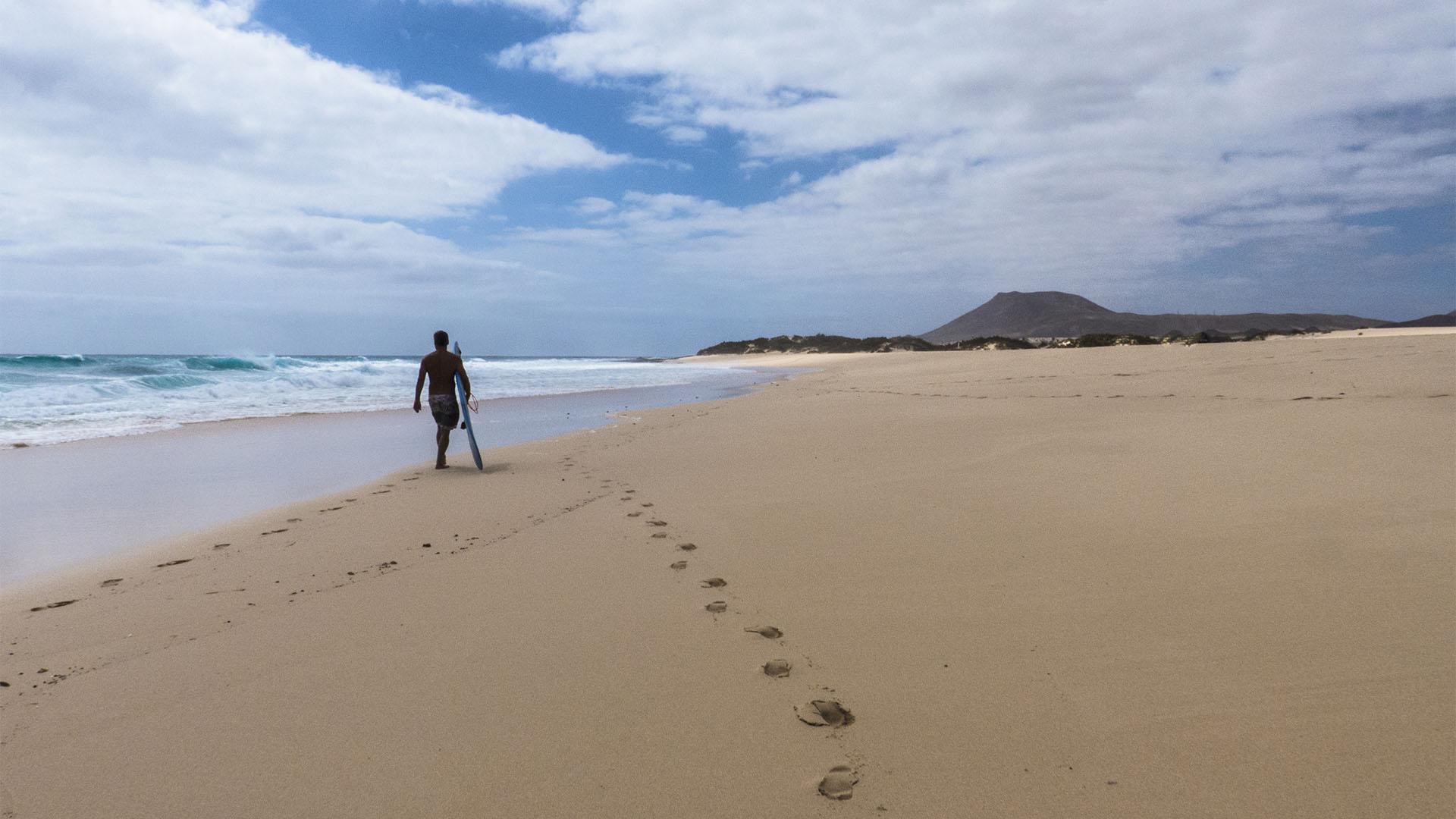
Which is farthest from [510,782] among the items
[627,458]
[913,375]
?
[913,375]

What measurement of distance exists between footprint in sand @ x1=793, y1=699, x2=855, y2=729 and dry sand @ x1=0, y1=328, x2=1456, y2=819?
0.01 metres

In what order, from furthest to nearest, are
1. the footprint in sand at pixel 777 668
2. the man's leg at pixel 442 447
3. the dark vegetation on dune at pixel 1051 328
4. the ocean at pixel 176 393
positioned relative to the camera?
the dark vegetation on dune at pixel 1051 328 → the ocean at pixel 176 393 → the man's leg at pixel 442 447 → the footprint in sand at pixel 777 668

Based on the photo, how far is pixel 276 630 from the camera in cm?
298

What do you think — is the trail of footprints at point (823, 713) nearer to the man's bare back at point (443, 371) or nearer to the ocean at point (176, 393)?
the man's bare back at point (443, 371)

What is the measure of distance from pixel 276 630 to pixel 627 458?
4529 mm

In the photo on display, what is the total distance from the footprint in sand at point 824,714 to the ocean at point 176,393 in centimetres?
1165

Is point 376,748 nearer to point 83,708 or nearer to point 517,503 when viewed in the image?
point 83,708

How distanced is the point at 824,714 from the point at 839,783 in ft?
1.07

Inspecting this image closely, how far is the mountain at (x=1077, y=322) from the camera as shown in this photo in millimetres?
49781

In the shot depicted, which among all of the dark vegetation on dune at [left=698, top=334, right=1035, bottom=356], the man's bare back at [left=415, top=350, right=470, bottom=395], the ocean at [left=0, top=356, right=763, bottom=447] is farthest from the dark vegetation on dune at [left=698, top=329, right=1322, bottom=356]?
the man's bare back at [left=415, top=350, right=470, bottom=395]

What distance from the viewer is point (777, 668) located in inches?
96.8

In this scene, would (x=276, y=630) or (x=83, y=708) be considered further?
(x=276, y=630)

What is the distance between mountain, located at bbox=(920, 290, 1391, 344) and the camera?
163 ft

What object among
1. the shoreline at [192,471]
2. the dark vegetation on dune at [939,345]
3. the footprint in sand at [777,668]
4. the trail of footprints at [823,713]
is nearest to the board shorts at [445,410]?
the shoreline at [192,471]
